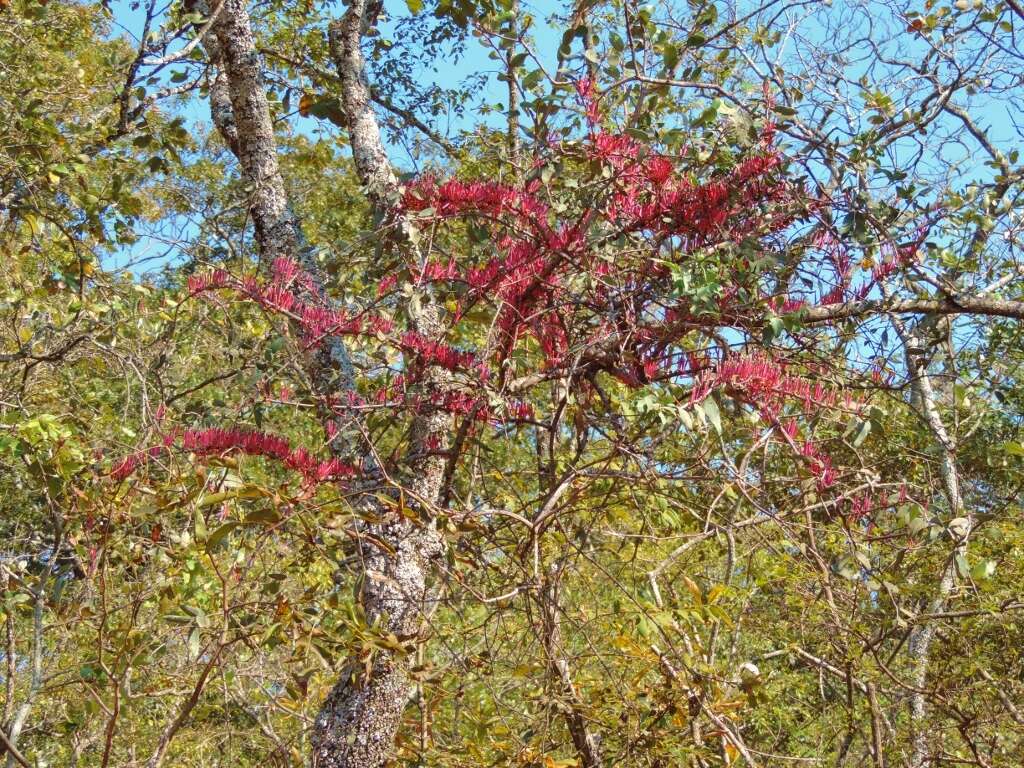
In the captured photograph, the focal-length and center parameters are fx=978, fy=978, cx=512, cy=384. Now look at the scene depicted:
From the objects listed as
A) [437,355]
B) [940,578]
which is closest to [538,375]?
[437,355]

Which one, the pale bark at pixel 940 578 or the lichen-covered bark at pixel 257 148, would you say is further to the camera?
the lichen-covered bark at pixel 257 148

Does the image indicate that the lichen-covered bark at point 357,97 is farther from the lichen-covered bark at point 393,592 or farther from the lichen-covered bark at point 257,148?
the lichen-covered bark at point 257,148

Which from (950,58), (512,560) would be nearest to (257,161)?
(512,560)

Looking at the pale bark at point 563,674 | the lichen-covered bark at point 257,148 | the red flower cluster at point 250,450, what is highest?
the lichen-covered bark at point 257,148

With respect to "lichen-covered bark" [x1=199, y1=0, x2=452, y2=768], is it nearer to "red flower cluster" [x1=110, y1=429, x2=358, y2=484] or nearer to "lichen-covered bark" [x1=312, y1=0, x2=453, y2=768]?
"lichen-covered bark" [x1=312, y1=0, x2=453, y2=768]

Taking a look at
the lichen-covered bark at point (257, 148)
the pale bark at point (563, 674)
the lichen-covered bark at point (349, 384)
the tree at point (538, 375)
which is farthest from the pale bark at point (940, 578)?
the lichen-covered bark at point (257, 148)

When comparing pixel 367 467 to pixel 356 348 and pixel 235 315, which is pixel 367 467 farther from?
pixel 235 315

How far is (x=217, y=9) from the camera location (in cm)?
251

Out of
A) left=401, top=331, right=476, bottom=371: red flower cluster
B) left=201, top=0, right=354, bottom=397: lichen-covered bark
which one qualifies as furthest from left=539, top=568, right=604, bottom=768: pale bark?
left=201, top=0, right=354, bottom=397: lichen-covered bark

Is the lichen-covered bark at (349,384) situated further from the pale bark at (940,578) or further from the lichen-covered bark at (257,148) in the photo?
the pale bark at (940,578)

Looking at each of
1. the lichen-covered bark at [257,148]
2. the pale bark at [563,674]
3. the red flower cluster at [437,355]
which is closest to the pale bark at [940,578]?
the pale bark at [563,674]

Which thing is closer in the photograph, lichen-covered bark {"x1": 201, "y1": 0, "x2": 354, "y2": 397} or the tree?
the tree

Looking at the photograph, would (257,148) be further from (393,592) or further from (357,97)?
(393,592)

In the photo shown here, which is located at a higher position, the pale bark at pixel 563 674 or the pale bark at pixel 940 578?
the pale bark at pixel 940 578
